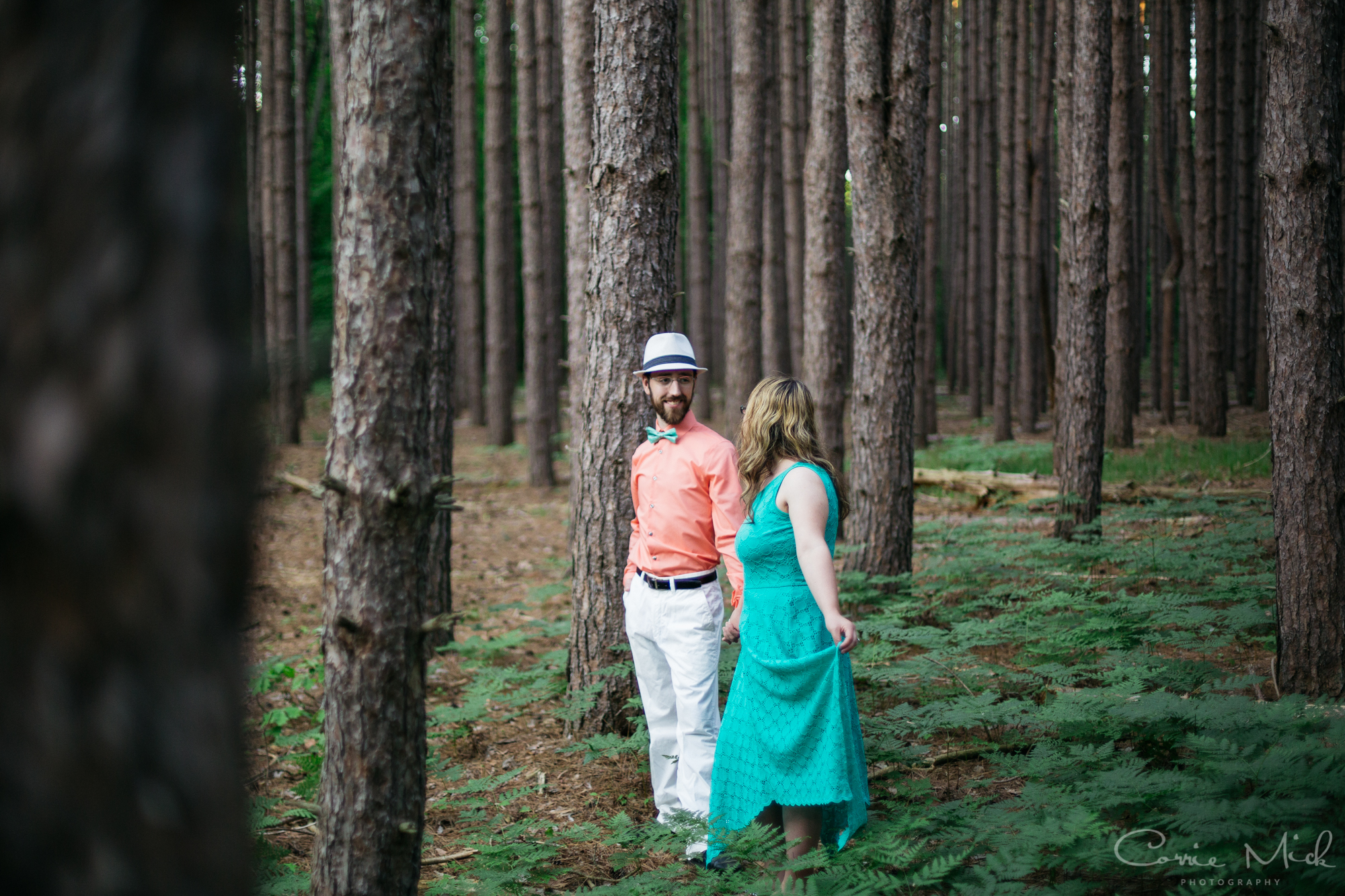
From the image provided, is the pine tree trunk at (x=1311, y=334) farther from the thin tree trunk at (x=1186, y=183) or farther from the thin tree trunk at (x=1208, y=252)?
the thin tree trunk at (x=1186, y=183)

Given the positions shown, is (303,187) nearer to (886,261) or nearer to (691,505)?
(886,261)

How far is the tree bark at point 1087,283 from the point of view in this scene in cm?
870

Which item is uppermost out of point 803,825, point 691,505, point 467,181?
point 467,181

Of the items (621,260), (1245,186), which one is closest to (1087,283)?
(621,260)

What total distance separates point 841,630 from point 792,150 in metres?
14.0

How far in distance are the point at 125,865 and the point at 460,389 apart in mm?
24369

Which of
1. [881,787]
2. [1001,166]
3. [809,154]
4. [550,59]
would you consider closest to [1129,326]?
[1001,166]

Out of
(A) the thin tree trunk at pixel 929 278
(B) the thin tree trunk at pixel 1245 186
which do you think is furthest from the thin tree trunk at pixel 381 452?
(B) the thin tree trunk at pixel 1245 186

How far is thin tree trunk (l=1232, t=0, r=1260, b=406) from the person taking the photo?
17.2 metres

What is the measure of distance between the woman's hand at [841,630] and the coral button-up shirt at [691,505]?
30.8 inches

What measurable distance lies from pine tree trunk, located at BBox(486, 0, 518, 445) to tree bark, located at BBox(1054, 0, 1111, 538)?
874 centimetres

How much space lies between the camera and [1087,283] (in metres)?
8.77

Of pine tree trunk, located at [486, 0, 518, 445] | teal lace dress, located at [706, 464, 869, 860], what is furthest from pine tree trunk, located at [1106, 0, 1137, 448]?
teal lace dress, located at [706, 464, 869, 860]

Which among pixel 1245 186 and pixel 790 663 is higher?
pixel 1245 186
